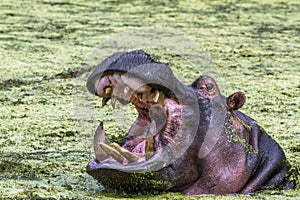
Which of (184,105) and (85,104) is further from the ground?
(184,105)

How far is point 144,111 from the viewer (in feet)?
6.38

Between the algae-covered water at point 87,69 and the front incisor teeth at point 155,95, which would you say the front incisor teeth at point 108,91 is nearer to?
the front incisor teeth at point 155,95

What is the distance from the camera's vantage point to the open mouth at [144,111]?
1.83 meters

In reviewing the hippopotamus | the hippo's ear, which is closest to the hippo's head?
the hippopotamus

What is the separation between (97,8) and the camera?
612cm

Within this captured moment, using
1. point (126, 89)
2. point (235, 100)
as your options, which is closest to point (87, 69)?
point (235, 100)

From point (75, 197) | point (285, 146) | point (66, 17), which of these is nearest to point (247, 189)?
point (75, 197)

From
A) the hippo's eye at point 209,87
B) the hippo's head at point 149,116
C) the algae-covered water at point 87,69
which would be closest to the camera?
the hippo's head at point 149,116

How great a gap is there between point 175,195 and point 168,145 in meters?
0.12

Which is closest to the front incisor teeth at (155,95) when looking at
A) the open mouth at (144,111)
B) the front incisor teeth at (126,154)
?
the open mouth at (144,111)

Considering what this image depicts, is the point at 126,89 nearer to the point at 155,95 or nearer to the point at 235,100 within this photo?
the point at 155,95

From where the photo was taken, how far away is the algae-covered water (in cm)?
229

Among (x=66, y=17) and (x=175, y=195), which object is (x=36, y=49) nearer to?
(x=66, y=17)

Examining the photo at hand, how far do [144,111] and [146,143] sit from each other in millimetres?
108
